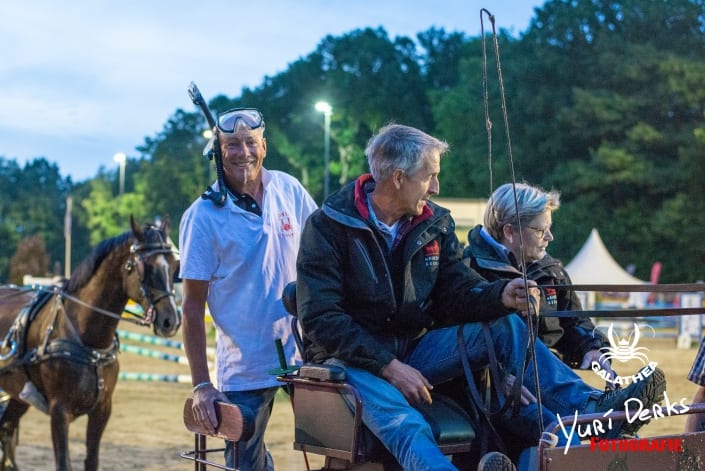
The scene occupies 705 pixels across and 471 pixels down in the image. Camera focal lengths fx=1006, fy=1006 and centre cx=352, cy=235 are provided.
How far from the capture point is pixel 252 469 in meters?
4.36

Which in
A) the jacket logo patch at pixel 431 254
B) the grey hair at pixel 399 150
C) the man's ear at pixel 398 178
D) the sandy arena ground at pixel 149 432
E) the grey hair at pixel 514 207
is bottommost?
the sandy arena ground at pixel 149 432

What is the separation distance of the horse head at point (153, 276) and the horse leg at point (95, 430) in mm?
822

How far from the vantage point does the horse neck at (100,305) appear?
287 inches

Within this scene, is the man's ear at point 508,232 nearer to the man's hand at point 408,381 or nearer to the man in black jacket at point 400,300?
the man in black jacket at point 400,300

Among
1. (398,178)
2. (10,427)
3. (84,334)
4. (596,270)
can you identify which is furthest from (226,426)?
(596,270)

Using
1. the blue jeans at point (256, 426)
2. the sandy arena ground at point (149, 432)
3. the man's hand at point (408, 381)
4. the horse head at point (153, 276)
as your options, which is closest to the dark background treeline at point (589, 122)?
the sandy arena ground at point (149, 432)

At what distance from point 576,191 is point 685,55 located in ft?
20.8

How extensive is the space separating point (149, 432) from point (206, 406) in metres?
7.19

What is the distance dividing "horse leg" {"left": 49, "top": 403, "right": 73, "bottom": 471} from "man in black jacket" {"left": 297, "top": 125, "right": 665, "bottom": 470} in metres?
3.57

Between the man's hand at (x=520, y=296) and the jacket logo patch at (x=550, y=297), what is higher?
the man's hand at (x=520, y=296)

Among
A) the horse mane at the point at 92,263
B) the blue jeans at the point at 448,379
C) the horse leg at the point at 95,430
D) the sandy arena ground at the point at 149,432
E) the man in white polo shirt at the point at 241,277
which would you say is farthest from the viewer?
the sandy arena ground at the point at 149,432

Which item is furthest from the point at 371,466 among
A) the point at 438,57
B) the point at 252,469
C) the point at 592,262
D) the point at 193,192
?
the point at 193,192

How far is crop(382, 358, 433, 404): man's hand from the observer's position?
3.43m

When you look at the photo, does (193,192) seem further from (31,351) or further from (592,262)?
(31,351)
